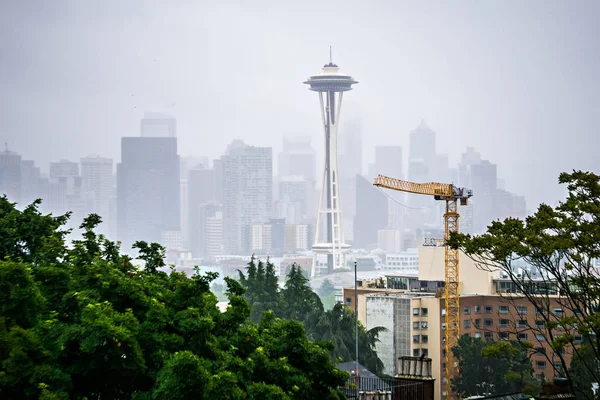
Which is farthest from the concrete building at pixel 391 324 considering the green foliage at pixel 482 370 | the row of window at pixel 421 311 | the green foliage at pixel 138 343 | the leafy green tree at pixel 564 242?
the green foliage at pixel 138 343

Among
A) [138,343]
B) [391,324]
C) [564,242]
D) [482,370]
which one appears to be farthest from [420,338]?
[138,343]

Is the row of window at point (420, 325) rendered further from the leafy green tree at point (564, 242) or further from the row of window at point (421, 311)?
the leafy green tree at point (564, 242)

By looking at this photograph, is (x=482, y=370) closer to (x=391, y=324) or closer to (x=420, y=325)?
(x=420, y=325)

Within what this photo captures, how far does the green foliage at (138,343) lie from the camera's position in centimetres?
1820

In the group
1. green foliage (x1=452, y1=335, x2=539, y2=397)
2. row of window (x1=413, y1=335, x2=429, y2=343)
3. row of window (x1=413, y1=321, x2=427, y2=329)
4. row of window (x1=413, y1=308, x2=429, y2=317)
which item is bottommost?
green foliage (x1=452, y1=335, x2=539, y2=397)

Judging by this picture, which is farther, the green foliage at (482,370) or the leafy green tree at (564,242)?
the green foliage at (482,370)

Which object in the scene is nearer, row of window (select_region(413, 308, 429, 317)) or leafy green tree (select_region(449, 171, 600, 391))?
leafy green tree (select_region(449, 171, 600, 391))

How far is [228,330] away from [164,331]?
195 centimetres

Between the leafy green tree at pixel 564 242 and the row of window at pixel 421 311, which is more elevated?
the leafy green tree at pixel 564 242

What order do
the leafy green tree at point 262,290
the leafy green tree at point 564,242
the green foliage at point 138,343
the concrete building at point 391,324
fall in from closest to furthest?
the green foliage at point 138,343
the leafy green tree at point 564,242
the leafy green tree at point 262,290
the concrete building at point 391,324

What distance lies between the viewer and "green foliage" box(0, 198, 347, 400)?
18.2 meters

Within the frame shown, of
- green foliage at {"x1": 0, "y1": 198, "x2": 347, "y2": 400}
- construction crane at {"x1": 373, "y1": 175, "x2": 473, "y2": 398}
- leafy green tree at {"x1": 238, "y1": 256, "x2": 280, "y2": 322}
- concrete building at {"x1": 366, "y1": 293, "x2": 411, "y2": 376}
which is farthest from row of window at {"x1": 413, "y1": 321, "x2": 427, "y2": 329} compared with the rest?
green foliage at {"x1": 0, "y1": 198, "x2": 347, "y2": 400}

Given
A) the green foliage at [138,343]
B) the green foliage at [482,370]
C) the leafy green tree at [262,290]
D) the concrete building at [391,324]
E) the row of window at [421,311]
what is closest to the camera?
the green foliage at [138,343]

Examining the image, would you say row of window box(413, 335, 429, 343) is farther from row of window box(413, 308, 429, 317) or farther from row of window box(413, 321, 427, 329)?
row of window box(413, 308, 429, 317)
